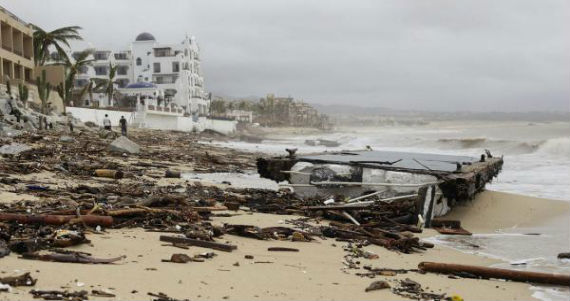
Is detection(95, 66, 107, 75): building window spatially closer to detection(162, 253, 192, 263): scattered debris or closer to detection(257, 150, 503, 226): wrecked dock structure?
detection(257, 150, 503, 226): wrecked dock structure

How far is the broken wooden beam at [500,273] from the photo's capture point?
5.53 meters

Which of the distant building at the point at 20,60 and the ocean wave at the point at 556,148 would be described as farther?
the distant building at the point at 20,60

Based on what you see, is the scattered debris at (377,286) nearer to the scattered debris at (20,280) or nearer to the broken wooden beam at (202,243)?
the broken wooden beam at (202,243)

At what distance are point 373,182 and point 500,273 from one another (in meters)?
5.19

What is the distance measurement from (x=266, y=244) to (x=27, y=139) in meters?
14.4

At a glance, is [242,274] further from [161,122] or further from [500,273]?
[161,122]

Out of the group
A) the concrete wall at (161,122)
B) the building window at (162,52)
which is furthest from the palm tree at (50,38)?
the building window at (162,52)

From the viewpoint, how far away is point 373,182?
1083 cm

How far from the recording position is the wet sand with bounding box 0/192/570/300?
4.24 m

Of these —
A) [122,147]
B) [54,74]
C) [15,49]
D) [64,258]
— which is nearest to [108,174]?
[122,147]

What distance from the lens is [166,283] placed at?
4.41 m

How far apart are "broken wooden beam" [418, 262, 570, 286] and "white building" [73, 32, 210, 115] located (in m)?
74.2

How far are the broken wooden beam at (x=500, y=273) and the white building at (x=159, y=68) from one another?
243ft

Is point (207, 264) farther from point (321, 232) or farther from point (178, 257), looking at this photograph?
point (321, 232)
